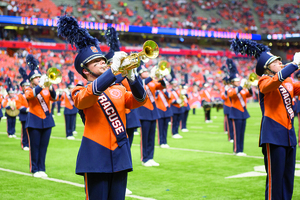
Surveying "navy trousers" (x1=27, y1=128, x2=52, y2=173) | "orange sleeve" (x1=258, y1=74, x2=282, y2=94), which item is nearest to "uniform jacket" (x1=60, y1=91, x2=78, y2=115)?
"navy trousers" (x1=27, y1=128, x2=52, y2=173)

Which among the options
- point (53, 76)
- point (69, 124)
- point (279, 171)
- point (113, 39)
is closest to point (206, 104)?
point (69, 124)

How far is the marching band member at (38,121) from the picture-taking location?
6.54m

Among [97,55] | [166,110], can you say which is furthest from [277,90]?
[166,110]

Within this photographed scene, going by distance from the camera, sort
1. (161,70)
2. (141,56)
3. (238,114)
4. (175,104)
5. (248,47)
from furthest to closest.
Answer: (175,104) → (238,114) → (161,70) → (248,47) → (141,56)

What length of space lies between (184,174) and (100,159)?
398cm

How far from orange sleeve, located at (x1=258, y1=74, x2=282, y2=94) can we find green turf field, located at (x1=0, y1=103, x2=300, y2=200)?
181 centimetres

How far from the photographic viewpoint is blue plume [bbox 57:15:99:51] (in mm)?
3280

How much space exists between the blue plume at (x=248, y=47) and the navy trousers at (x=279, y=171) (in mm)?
1053

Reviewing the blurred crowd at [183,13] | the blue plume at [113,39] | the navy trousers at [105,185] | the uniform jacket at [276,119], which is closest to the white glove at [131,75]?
the navy trousers at [105,185]

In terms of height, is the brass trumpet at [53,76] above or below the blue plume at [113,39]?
below

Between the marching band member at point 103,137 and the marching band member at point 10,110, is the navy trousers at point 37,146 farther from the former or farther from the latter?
the marching band member at point 10,110

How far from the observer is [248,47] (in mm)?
4531

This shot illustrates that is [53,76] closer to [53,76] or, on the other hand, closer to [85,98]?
[53,76]

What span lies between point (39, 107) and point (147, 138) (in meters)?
2.11
